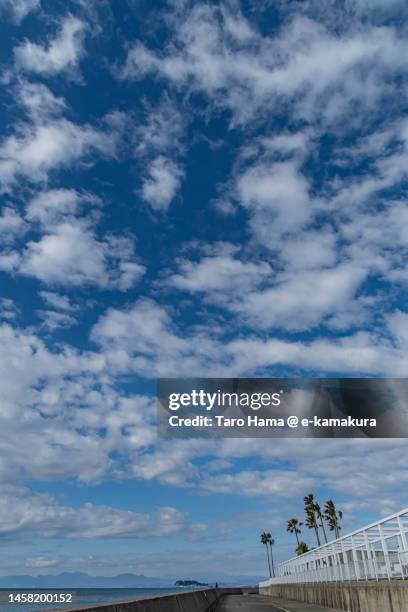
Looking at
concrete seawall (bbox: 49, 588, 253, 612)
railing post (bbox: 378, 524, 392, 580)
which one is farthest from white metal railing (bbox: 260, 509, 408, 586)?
concrete seawall (bbox: 49, 588, 253, 612)

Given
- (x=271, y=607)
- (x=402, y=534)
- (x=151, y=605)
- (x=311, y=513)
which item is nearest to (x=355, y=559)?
(x=402, y=534)

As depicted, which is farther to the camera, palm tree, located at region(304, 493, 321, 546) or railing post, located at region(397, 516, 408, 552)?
palm tree, located at region(304, 493, 321, 546)

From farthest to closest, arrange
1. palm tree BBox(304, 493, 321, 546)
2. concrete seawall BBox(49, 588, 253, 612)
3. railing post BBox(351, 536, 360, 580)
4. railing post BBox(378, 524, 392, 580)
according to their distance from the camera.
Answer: palm tree BBox(304, 493, 321, 546)
railing post BBox(351, 536, 360, 580)
railing post BBox(378, 524, 392, 580)
concrete seawall BBox(49, 588, 253, 612)

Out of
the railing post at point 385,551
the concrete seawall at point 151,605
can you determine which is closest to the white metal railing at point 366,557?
the railing post at point 385,551

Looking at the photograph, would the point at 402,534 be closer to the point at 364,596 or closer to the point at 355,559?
the point at 364,596

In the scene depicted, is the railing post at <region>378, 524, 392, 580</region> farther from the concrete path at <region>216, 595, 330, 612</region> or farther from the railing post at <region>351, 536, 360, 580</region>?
the concrete path at <region>216, 595, 330, 612</region>

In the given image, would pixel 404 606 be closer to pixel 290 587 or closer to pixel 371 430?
pixel 371 430

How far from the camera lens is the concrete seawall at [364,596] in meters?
14.6

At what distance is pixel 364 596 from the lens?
18578 millimetres

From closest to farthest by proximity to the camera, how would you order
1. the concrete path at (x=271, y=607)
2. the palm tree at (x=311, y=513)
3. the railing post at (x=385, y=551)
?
1. the railing post at (x=385, y=551)
2. the concrete path at (x=271, y=607)
3. the palm tree at (x=311, y=513)

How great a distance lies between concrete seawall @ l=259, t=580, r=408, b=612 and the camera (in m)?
14.6

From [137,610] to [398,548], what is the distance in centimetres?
812

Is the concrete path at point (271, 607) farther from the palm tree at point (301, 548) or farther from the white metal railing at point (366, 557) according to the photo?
the palm tree at point (301, 548)

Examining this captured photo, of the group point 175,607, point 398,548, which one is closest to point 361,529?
point 398,548
